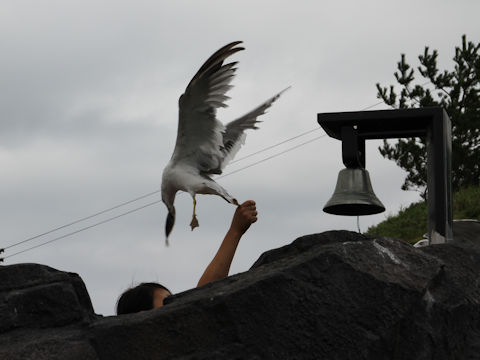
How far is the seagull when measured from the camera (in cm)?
647

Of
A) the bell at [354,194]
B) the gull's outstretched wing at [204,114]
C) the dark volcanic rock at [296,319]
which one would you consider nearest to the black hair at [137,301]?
the dark volcanic rock at [296,319]

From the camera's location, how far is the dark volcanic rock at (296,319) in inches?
140

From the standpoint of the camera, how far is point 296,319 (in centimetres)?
358

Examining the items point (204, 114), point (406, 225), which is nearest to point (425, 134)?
point (204, 114)

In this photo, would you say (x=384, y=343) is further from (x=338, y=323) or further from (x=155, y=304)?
(x=155, y=304)

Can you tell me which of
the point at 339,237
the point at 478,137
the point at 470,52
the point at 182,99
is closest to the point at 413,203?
the point at 478,137

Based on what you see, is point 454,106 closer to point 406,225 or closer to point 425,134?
point 406,225

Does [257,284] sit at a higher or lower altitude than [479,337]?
higher

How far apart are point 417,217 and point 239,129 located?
34.2 ft

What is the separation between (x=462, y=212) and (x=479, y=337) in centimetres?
1350

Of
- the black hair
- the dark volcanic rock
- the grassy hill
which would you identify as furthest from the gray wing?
the grassy hill

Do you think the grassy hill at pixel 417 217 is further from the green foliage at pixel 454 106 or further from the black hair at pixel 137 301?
the black hair at pixel 137 301

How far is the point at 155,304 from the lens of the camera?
4281 millimetres

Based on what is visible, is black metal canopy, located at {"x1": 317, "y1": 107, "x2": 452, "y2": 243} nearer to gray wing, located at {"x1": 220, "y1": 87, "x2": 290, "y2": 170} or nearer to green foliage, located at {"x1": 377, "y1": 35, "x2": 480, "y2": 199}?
gray wing, located at {"x1": 220, "y1": 87, "x2": 290, "y2": 170}
